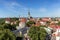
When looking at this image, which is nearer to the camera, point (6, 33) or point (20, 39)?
point (6, 33)

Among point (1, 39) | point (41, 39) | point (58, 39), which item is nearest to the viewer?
point (1, 39)

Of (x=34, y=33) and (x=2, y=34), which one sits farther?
(x=34, y=33)

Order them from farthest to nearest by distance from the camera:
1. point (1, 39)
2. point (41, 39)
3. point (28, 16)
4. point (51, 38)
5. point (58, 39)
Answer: point (28, 16)
point (51, 38)
point (58, 39)
point (41, 39)
point (1, 39)

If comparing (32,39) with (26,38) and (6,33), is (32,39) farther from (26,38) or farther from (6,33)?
(6,33)

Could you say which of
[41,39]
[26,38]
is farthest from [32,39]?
[26,38]

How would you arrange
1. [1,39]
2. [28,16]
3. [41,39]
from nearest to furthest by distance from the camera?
[1,39] < [41,39] < [28,16]

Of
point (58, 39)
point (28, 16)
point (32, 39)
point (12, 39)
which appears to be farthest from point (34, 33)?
point (28, 16)

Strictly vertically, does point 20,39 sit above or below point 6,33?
below

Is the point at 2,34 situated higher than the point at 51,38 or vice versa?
the point at 2,34

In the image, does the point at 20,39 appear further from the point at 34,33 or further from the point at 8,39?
the point at 8,39
